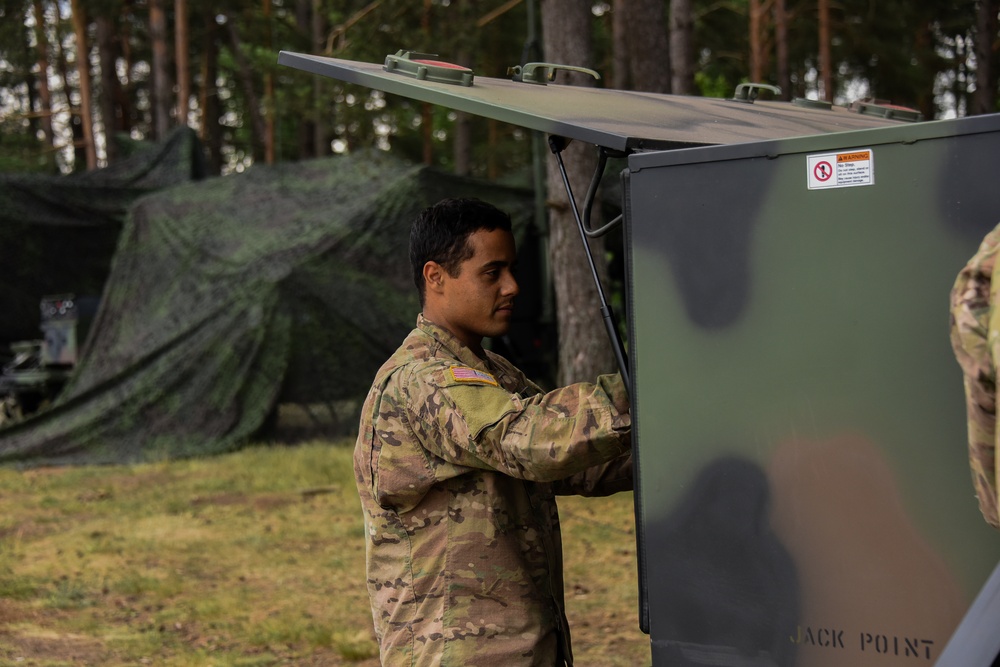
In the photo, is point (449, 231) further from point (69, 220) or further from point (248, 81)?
point (248, 81)

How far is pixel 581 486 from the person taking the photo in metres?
2.63

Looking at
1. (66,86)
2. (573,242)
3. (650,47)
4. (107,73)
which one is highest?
(66,86)

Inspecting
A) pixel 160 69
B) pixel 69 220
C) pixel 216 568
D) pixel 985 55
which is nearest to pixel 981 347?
pixel 216 568

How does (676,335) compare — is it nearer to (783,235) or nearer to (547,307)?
(783,235)

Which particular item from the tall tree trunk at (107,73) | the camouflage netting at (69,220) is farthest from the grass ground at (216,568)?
the tall tree trunk at (107,73)

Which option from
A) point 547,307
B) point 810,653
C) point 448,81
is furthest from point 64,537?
point 810,653

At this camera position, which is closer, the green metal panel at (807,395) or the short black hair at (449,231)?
the green metal panel at (807,395)

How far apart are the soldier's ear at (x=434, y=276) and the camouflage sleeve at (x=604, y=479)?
0.51 meters

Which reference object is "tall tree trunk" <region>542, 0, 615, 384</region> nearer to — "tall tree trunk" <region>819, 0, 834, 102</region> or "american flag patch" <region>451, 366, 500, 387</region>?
"american flag patch" <region>451, 366, 500, 387</region>

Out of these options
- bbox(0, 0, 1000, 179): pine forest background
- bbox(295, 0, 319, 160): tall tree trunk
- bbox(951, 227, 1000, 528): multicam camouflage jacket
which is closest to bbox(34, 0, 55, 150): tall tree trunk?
bbox(0, 0, 1000, 179): pine forest background

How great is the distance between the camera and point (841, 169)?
1.87 metres

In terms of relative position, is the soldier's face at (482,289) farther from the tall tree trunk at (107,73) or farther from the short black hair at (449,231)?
the tall tree trunk at (107,73)

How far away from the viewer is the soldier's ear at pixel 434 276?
2.50 metres

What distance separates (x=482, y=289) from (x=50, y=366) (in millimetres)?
10981
